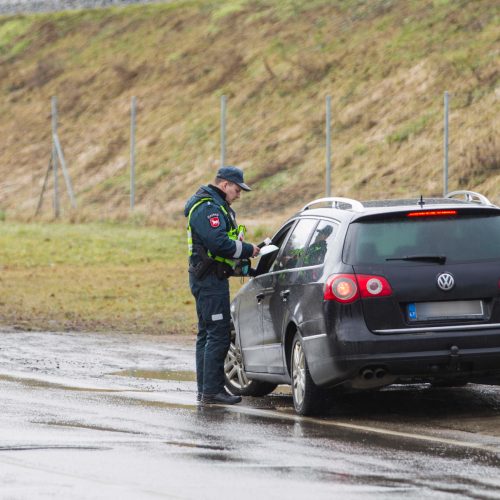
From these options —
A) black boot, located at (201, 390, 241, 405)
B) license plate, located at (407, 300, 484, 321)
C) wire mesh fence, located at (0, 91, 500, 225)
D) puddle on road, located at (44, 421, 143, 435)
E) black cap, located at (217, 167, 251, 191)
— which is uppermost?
wire mesh fence, located at (0, 91, 500, 225)

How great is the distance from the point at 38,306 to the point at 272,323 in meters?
11.3

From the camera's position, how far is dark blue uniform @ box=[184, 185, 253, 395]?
12.2 m

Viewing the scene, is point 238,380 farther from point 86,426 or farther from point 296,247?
point 86,426

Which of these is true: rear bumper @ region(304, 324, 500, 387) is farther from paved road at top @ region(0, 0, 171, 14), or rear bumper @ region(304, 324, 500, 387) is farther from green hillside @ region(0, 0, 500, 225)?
paved road at top @ region(0, 0, 171, 14)

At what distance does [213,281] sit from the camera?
12.4 m

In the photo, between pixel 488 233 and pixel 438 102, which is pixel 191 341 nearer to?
pixel 488 233

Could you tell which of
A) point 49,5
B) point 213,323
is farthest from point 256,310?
point 49,5

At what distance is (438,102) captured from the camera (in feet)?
137

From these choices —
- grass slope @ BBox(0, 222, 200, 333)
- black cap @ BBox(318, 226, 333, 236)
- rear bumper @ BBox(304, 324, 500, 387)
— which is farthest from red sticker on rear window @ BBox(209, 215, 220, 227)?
grass slope @ BBox(0, 222, 200, 333)

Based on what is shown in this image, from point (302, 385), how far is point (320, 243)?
1049 mm

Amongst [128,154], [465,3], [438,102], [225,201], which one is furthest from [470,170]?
[225,201]

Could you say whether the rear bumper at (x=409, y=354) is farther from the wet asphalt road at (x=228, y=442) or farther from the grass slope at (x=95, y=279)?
the grass slope at (x=95, y=279)

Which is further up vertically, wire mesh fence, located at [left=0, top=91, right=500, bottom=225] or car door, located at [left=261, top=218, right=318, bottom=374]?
wire mesh fence, located at [left=0, top=91, right=500, bottom=225]

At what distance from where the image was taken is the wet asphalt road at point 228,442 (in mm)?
7750
